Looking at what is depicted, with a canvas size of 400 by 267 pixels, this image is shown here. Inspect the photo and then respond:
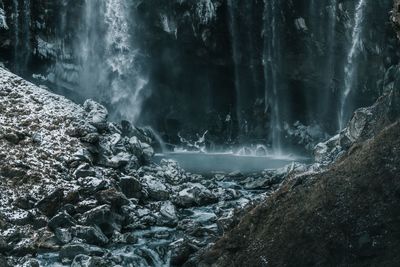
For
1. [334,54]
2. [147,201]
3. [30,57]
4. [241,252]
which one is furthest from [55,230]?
[334,54]

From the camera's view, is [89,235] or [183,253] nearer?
[183,253]

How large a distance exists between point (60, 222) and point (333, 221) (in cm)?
998

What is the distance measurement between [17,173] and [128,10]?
26.9 meters

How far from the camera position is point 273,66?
147 ft

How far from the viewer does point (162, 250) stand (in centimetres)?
1797

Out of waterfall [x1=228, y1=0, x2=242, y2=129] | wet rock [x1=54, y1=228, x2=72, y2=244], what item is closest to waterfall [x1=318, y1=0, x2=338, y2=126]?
waterfall [x1=228, y1=0, x2=242, y2=129]

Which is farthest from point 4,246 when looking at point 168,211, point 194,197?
point 194,197

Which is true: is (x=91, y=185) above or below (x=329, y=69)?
below

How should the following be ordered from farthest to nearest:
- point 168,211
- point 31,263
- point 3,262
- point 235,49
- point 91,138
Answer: point 235,49
point 91,138
point 168,211
point 31,263
point 3,262

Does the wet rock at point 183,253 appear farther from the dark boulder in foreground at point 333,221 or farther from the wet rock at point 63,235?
the wet rock at point 63,235

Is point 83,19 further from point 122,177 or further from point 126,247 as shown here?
point 126,247

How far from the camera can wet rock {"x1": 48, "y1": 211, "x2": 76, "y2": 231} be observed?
738 inches

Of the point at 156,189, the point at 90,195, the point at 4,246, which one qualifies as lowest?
the point at 4,246

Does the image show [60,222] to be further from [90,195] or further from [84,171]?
[84,171]
